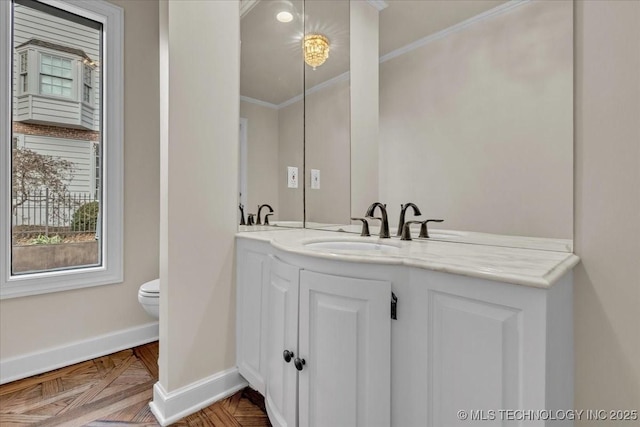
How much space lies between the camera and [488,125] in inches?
48.5

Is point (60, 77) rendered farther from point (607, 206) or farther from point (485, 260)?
point (607, 206)

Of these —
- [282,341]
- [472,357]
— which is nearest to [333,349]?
[282,341]

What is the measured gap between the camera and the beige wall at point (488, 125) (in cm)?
105

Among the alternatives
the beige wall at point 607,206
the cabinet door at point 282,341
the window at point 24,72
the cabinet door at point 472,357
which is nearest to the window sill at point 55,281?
the window at point 24,72

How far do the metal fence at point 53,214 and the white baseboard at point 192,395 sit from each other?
4.49ft

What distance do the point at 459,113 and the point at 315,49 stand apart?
117cm

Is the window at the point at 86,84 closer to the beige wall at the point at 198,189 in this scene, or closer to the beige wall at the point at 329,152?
the beige wall at the point at 198,189

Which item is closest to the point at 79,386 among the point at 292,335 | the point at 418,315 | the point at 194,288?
the point at 194,288

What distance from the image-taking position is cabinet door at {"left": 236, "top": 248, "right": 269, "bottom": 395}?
4.90ft

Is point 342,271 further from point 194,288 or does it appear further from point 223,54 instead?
point 223,54

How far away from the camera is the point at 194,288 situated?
155cm

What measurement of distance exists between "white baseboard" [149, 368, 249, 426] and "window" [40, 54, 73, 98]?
2.05m

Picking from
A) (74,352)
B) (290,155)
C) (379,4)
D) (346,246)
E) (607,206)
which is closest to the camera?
(607,206)

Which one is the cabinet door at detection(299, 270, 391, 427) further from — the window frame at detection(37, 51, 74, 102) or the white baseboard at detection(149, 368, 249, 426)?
the window frame at detection(37, 51, 74, 102)
